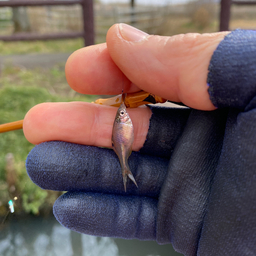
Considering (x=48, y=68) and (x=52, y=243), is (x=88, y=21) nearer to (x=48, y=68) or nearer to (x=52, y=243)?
(x=48, y=68)

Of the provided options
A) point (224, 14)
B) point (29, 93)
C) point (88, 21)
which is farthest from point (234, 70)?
point (224, 14)

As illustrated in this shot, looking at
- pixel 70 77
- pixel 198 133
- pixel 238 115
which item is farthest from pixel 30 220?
pixel 238 115

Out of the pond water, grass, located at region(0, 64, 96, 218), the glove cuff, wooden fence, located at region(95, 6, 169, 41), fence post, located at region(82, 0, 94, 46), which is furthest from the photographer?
wooden fence, located at region(95, 6, 169, 41)

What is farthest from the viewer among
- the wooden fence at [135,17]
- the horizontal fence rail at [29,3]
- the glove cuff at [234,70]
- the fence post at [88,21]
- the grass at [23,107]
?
the wooden fence at [135,17]

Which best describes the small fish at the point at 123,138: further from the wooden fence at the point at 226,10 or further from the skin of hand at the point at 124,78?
the wooden fence at the point at 226,10

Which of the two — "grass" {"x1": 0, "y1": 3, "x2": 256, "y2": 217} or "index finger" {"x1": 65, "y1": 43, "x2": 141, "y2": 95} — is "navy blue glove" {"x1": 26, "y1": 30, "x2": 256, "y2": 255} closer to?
"index finger" {"x1": 65, "y1": 43, "x2": 141, "y2": 95}

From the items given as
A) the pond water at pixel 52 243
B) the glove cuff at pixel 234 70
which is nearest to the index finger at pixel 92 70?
the glove cuff at pixel 234 70

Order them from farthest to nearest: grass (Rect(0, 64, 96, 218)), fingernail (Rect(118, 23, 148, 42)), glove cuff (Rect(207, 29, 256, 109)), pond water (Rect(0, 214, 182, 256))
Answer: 1. grass (Rect(0, 64, 96, 218))
2. pond water (Rect(0, 214, 182, 256))
3. fingernail (Rect(118, 23, 148, 42))
4. glove cuff (Rect(207, 29, 256, 109))

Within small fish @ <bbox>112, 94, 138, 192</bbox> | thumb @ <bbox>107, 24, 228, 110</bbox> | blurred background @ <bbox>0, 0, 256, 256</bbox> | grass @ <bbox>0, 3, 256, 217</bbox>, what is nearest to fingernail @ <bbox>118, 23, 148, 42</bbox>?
thumb @ <bbox>107, 24, 228, 110</bbox>
